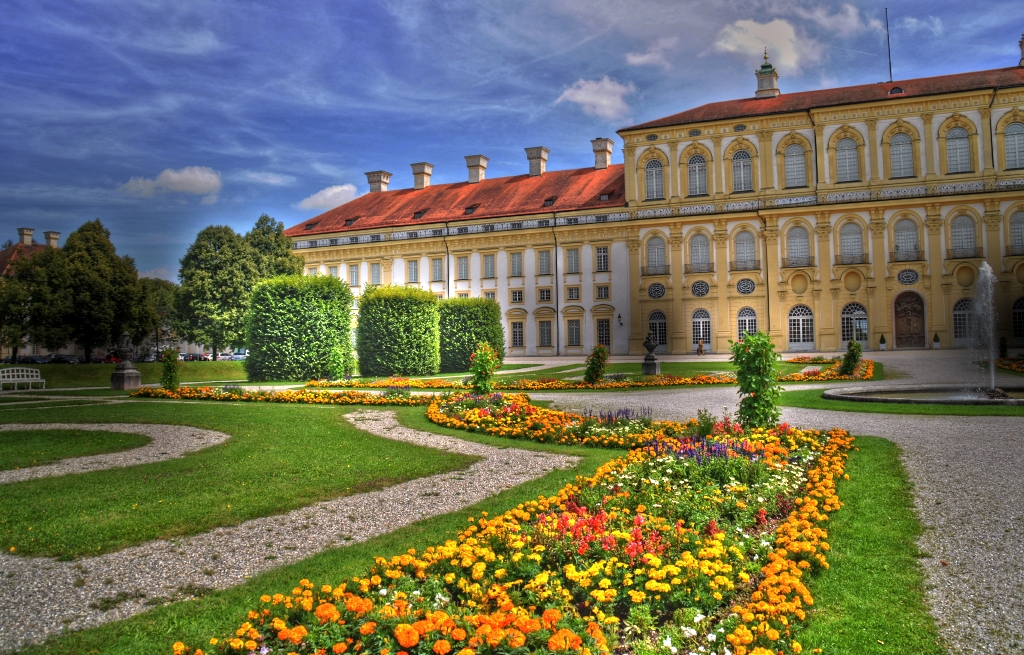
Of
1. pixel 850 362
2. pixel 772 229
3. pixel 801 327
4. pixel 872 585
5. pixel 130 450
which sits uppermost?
pixel 772 229

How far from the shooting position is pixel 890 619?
4438 millimetres

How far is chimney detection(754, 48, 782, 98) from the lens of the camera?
47.6 metres

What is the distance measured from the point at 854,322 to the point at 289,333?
32011mm

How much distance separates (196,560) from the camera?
561cm

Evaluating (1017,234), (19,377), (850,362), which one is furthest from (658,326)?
(19,377)

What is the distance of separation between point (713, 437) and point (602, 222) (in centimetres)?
3866

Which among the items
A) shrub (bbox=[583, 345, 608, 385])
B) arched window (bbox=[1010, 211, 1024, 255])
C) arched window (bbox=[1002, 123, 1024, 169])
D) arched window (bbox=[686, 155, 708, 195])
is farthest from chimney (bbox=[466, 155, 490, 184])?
shrub (bbox=[583, 345, 608, 385])

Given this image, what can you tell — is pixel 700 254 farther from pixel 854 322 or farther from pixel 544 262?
pixel 544 262

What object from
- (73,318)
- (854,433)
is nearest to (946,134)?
(854,433)

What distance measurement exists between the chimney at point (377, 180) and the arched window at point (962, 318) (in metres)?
42.7

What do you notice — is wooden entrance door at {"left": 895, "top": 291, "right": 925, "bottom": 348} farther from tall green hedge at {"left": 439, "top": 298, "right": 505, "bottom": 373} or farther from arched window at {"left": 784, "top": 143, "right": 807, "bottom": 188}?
tall green hedge at {"left": 439, "top": 298, "right": 505, "bottom": 373}

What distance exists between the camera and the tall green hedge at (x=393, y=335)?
30328 mm

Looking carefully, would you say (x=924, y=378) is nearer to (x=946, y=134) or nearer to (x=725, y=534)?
(x=725, y=534)

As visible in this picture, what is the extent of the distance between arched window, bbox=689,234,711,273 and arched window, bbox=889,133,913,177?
1129cm
